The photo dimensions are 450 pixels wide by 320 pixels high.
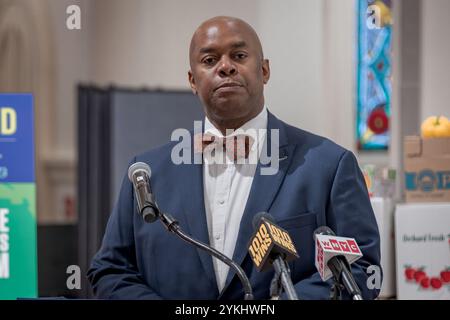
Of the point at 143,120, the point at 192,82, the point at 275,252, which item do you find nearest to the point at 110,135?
the point at 143,120

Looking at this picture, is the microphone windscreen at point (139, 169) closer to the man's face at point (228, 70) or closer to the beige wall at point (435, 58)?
the man's face at point (228, 70)

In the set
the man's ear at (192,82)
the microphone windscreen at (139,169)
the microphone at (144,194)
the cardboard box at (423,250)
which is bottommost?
the cardboard box at (423,250)

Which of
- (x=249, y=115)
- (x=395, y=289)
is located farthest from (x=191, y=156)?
(x=395, y=289)

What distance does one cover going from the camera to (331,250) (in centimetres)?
158

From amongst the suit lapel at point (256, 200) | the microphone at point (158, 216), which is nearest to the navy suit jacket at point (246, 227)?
the suit lapel at point (256, 200)

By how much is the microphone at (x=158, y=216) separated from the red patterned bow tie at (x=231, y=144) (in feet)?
0.79

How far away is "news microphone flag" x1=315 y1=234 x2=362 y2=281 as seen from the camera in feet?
5.20

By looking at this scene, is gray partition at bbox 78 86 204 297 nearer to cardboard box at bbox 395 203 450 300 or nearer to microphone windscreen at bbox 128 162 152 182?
microphone windscreen at bbox 128 162 152 182

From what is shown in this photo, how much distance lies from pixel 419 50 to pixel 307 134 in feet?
1.95

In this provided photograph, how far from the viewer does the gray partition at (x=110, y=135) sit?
2193mm

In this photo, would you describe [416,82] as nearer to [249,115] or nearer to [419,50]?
[419,50]

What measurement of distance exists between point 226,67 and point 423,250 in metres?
0.99

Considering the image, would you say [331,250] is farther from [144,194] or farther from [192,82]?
[192,82]

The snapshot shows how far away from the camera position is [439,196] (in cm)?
238
